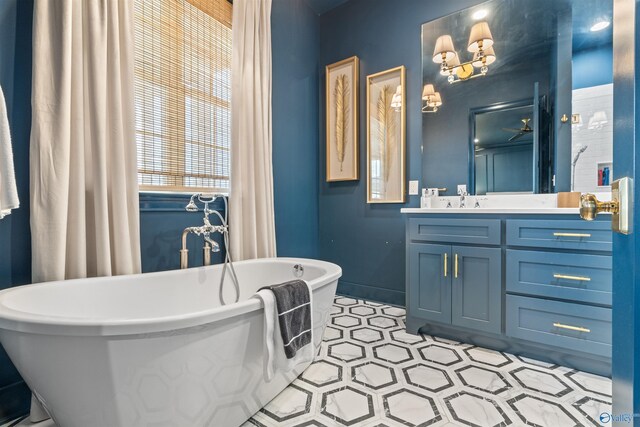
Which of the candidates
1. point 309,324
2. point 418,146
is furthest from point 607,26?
point 309,324

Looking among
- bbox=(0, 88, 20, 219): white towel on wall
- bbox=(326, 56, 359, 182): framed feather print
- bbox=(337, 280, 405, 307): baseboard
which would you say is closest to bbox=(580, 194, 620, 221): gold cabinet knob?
bbox=(0, 88, 20, 219): white towel on wall

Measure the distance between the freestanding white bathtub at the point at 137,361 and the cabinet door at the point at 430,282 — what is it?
1.26 meters

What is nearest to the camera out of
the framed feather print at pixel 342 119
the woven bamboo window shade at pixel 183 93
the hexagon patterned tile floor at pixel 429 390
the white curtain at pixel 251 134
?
the hexagon patterned tile floor at pixel 429 390

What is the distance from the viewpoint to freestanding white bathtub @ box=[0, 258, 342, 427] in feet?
2.69

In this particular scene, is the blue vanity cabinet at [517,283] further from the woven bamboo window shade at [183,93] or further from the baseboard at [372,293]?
the woven bamboo window shade at [183,93]

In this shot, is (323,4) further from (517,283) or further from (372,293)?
(517,283)

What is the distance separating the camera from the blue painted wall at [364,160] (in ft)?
8.56

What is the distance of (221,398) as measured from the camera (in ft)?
3.43

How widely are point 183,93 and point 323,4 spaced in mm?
1898

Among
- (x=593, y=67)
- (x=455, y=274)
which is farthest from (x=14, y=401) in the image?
(x=593, y=67)

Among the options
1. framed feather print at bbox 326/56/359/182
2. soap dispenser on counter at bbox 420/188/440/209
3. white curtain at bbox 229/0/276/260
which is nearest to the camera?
white curtain at bbox 229/0/276/260

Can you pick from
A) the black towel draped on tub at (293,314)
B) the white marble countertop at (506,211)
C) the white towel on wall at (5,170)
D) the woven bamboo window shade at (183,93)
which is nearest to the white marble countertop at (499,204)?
the white marble countertop at (506,211)

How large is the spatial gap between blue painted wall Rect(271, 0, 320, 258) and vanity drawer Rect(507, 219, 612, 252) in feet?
5.76

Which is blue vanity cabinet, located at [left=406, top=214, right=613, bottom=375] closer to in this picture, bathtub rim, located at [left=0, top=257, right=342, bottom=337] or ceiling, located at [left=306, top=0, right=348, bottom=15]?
bathtub rim, located at [left=0, top=257, right=342, bottom=337]
